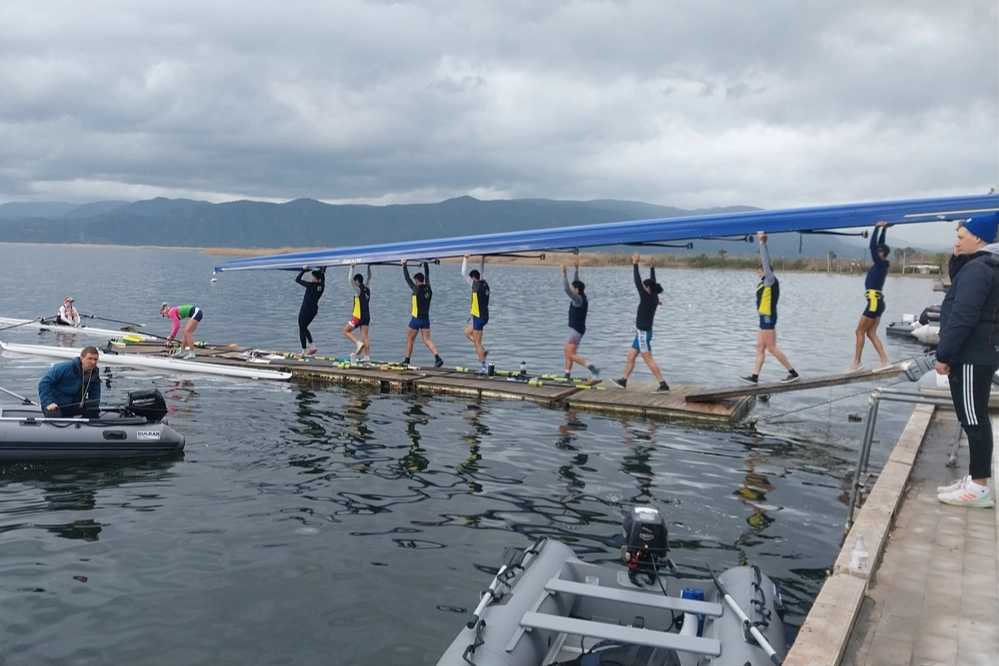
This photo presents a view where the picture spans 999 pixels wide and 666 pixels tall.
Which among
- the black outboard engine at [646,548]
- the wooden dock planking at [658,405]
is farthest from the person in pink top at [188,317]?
the black outboard engine at [646,548]

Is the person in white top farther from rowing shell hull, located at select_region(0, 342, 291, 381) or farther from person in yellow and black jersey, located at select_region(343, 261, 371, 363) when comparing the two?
person in yellow and black jersey, located at select_region(343, 261, 371, 363)

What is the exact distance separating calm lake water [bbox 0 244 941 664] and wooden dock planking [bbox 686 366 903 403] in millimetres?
753

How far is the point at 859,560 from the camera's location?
5.30 m

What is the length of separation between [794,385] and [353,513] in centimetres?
696

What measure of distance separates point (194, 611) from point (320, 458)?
4603 millimetres

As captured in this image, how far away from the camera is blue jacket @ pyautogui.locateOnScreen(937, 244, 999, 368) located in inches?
249

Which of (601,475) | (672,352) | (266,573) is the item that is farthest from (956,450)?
(672,352)

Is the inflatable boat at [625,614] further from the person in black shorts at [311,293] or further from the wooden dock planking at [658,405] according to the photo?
the person in black shorts at [311,293]

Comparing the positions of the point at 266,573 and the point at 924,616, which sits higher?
the point at 924,616

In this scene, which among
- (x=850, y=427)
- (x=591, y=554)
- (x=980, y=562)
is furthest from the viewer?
(x=850, y=427)

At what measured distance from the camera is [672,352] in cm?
2492

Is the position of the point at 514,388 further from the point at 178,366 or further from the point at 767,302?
the point at 178,366

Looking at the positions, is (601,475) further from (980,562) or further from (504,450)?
(980,562)

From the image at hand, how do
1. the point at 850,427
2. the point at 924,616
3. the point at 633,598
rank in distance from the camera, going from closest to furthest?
the point at 924,616, the point at 633,598, the point at 850,427
